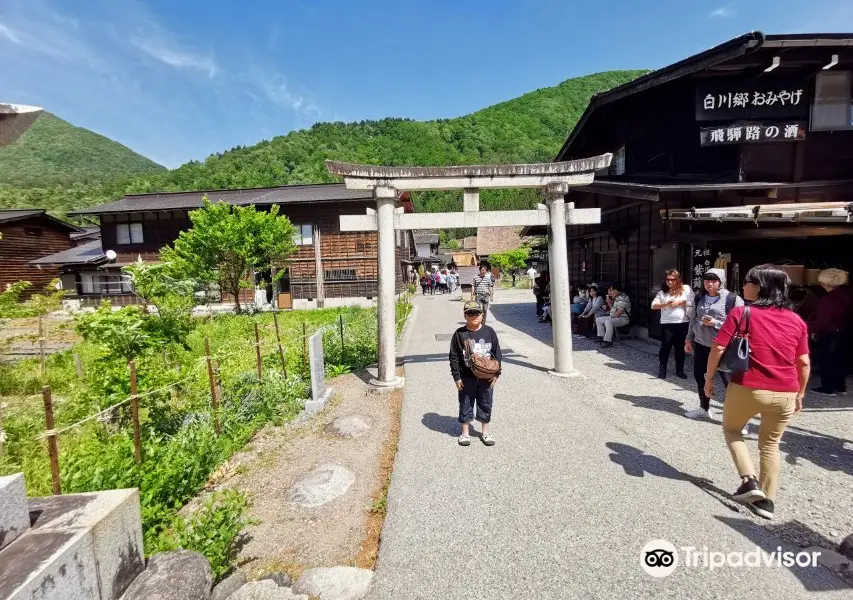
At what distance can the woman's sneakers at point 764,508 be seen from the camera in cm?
321

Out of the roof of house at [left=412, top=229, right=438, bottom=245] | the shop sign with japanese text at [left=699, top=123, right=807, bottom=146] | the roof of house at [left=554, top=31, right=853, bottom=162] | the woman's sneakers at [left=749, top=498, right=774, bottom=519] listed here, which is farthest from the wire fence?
the roof of house at [left=412, top=229, right=438, bottom=245]

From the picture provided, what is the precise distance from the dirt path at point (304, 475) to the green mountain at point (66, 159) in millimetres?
79157

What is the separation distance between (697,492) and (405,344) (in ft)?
26.5

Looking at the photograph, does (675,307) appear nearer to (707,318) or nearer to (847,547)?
(707,318)

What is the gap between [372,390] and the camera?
23.2 ft

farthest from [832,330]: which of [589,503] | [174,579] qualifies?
[174,579]

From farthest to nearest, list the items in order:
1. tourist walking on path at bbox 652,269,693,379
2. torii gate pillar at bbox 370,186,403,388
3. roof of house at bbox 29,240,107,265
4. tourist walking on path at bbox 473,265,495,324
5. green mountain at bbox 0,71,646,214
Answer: green mountain at bbox 0,71,646,214 → roof of house at bbox 29,240,107,265 → tourist walking on path at bbox 473,265,495,324 → torii gate pillar at bbox 370,186,403,388 → tourist walking on path at bbox 652,269,693,379

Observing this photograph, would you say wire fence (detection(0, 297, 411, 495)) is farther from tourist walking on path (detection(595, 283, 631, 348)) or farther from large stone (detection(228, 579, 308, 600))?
tourist walking on path (detection(595, 283, 631, 348))

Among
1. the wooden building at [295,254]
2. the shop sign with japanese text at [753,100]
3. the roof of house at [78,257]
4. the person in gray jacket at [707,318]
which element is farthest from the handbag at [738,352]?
the roof of house at [78,257]

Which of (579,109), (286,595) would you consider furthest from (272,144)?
(286,595)

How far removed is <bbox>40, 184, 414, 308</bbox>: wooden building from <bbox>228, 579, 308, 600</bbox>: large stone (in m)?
20.7

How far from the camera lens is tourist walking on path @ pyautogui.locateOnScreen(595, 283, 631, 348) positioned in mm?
9805

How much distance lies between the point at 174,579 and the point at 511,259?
4033cm

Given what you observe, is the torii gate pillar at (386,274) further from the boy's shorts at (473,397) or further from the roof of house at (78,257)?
the roof of house at (78,257)
